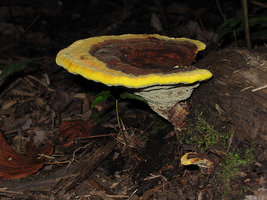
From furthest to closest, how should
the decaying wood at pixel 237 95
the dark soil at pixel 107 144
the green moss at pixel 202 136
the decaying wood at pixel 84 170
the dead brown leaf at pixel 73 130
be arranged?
the dead brown leaf at pixel 73 130
the decaying wood at pixel 84 170
the green moss at pixel 202 136
the dark soil at pixel 107 144
the decaying wood at pixel 237 95

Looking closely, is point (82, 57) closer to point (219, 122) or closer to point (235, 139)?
point (219, 122)

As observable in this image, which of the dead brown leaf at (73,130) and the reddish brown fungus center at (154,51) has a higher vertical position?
the reddish brown fungus center at (154,51)

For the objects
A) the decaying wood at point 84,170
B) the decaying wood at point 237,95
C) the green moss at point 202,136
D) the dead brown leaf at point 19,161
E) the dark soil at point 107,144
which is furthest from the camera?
the dead brown leaf at point 19,161

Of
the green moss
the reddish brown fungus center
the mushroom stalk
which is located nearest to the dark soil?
the green moss

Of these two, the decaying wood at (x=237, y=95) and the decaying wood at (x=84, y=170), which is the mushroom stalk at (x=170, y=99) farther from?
the decaying wood at (x=84, y=170)

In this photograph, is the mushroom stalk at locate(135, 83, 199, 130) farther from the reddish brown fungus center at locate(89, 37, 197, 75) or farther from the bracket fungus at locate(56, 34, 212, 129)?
the reddish brown fungus center at locate(89, 37, 197, 75)

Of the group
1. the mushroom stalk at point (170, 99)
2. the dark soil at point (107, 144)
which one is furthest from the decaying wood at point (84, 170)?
the mushroom stalk at point (170, 99)

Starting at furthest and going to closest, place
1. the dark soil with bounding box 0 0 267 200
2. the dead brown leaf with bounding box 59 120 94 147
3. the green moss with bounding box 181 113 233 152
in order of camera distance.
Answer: the dead brown leaf with bounding box 59 120 94 147 → the green moss with bounding box 181 113 233 152 → the dark soil with bounding box 0 0 267 200
